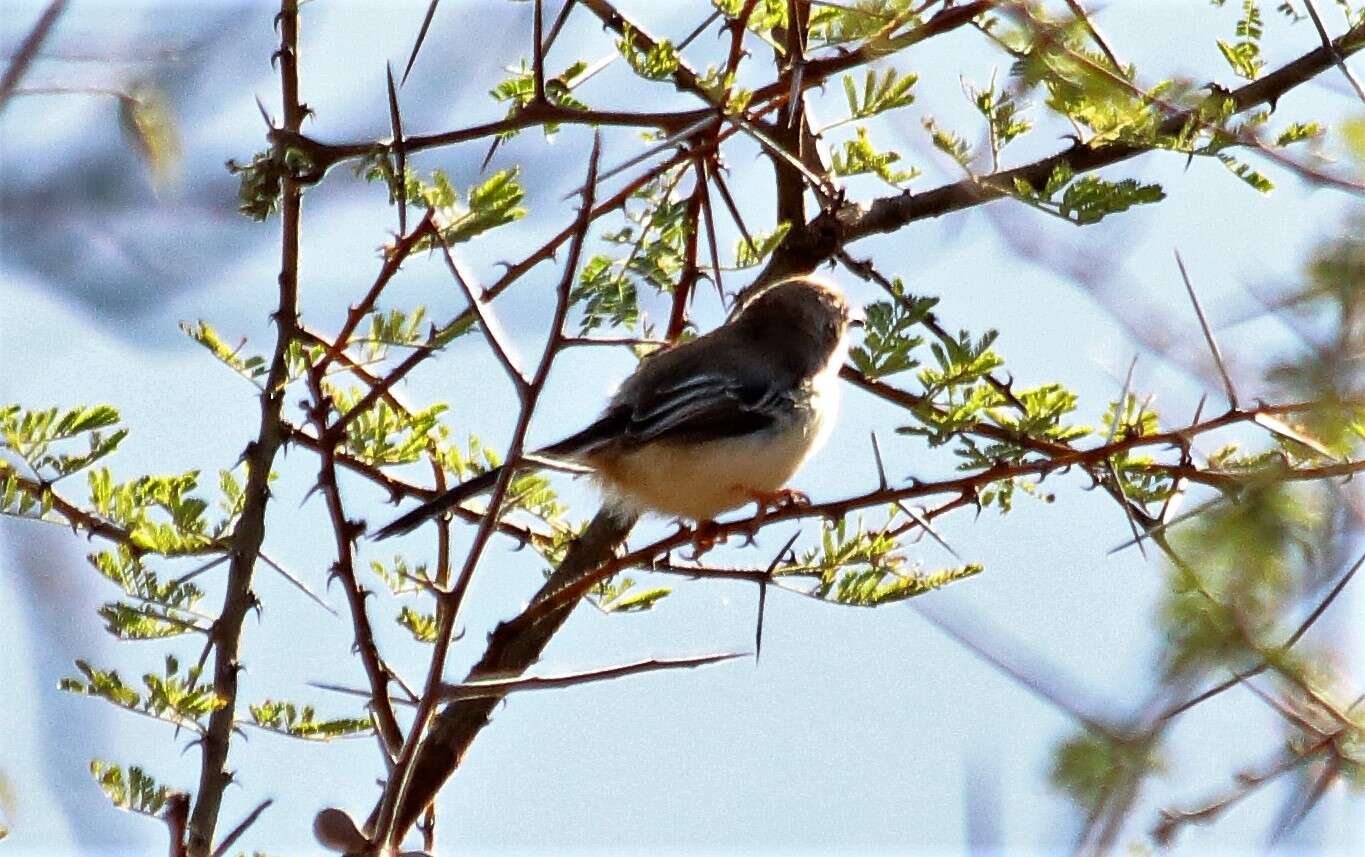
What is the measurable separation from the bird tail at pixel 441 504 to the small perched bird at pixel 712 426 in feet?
3.53

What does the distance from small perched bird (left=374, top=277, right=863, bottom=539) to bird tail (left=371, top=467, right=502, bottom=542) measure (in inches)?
42.4

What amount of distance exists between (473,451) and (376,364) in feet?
2.75

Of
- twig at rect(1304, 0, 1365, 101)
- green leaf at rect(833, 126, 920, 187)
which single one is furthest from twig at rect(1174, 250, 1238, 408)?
green leaf at rect(833, 126, 920, 187)

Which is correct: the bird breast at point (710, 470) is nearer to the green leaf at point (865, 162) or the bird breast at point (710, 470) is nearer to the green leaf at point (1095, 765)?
the green leaf at point (865, 162)

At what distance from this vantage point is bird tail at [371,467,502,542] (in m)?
4.31

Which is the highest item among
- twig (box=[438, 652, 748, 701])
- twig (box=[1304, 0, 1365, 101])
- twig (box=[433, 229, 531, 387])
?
twig (box=[1304, 0, 1365, 101])

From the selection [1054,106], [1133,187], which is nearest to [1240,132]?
[1133,187]

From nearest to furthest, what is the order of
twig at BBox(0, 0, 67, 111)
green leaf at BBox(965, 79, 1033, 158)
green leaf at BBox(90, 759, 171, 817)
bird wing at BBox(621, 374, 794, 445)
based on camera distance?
twig at BBox(0, 0, 67, 111), green leaf at BBox(90, 759, 171, 817), green leaf at BBox(965, 79, 1033, 158), bird wing at BBox(621, 374, 794, 445)

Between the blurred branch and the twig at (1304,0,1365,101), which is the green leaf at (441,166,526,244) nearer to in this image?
the blurred branch

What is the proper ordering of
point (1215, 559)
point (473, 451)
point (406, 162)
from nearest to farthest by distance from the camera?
point (1215, 559), point (406, 162), point (473, 451)

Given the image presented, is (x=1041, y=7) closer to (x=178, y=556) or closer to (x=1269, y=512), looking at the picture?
(x=1269, y=512)

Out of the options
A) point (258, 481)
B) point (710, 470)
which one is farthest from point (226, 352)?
point (710, 470)

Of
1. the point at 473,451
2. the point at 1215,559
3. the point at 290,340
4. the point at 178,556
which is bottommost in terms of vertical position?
the point at 1215,559

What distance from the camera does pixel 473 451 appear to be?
189 inches
